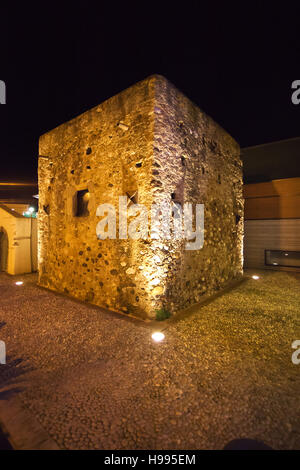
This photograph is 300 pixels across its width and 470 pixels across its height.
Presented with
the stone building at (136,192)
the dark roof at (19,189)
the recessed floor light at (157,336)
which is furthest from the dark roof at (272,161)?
the dark roof at (19,189)

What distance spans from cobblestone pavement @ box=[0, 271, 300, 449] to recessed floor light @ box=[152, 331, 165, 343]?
0.08 m

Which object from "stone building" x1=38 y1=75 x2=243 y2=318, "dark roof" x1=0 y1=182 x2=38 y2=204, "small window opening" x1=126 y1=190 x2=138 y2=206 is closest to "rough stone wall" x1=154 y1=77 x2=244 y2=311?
"stone building" x1=38 y1=75 x2=243 y2=318

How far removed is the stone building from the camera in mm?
3836

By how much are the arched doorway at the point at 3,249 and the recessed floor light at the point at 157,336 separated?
26.0 feet

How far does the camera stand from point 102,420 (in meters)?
1.78

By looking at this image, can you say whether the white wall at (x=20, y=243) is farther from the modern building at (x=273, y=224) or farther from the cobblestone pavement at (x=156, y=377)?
the modern building at (x=273, y=224)

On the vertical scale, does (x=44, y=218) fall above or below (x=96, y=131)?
below

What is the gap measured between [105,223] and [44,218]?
266 centimetres

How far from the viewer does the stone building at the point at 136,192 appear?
3.84 metres

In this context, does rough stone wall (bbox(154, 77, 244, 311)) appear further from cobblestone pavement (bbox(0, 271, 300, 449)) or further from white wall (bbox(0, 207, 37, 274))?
white wall (bbox(0, 207, 37, 274))

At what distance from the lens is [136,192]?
3.95 metres
